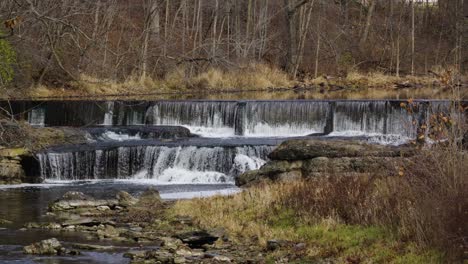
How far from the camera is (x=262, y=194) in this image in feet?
49.0

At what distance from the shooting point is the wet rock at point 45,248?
1198 cm

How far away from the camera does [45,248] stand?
12.1 metres

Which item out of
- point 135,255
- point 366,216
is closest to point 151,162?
point 135,255

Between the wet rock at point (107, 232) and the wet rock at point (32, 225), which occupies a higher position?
the wet rock at point (107, 232)

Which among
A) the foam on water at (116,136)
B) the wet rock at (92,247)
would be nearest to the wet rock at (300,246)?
the wet rock at (92,247)

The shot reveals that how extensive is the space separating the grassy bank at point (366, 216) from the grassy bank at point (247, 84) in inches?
840

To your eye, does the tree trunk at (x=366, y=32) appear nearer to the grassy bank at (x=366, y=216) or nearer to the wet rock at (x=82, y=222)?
the grassy bank at (x=366, y=216)

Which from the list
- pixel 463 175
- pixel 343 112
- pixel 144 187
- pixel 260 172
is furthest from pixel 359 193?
pixel 343 112

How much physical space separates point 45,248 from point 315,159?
8532 mm

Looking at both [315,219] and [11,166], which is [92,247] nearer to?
[315,219]

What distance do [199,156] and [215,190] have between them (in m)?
3.45

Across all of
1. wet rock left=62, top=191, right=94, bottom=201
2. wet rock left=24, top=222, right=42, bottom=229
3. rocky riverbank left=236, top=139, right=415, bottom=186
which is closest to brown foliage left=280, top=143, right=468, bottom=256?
wet rock left=24, top=222, right=42, bottom=229

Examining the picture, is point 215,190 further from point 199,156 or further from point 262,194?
point 262,194

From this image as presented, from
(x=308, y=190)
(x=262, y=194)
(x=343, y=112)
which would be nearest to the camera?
(x=308, y=190)
